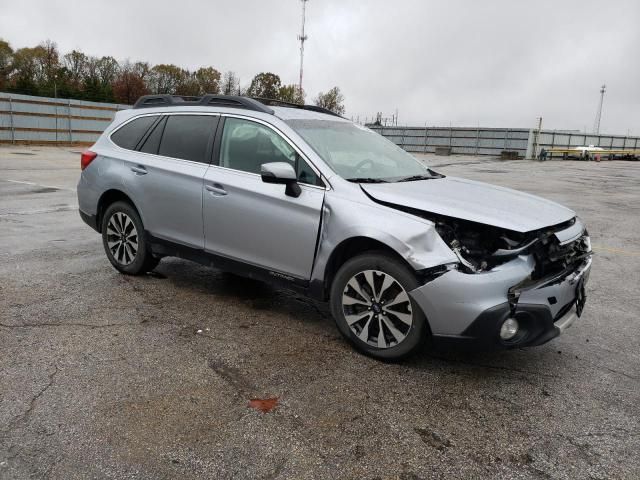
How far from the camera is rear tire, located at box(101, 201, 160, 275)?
526 centimetres

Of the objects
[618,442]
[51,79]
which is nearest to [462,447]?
[618,442]

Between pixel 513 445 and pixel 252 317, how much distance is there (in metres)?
2.34

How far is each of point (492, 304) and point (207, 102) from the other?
3.15m

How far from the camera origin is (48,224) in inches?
320

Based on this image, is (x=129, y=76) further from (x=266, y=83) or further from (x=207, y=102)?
(x=207, y=102)

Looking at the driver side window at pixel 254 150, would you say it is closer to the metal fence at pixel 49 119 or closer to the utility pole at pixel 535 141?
the metal fence at pixel 49 119

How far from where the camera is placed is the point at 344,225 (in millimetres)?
3736

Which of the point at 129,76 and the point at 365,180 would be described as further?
the point at 129,76

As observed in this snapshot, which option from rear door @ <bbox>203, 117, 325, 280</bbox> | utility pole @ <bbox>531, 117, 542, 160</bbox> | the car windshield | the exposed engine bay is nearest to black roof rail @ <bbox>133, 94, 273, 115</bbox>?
rear door @ <bbox>203, 117, 325, 280</bbox>

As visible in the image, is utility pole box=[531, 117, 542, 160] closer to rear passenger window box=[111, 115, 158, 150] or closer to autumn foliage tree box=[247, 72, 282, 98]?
rear passenger window box=[111, 115, 158, 150]

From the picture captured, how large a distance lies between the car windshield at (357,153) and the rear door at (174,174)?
37.1 inches

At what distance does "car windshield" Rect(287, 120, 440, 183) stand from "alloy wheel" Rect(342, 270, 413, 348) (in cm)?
79

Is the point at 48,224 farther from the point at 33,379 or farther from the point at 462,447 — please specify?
the point at 462,447

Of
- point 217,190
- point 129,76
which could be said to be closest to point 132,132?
point 217,190
